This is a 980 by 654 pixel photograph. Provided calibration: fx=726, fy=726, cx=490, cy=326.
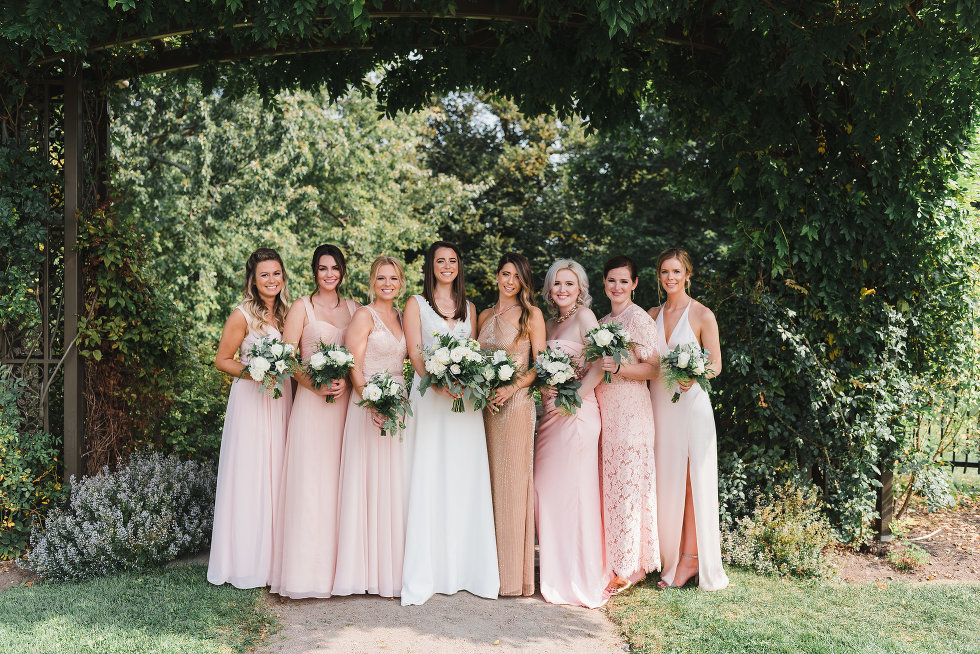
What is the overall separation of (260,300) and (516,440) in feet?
7.23

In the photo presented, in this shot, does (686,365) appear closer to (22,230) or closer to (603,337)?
(603,337)

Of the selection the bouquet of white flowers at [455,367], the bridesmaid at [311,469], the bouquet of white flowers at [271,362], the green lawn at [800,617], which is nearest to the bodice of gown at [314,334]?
the bridesmaid at [311,469]

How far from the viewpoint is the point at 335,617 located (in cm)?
473

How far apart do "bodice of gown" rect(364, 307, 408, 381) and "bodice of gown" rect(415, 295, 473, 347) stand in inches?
8.5

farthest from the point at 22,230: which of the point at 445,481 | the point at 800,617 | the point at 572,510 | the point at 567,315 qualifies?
the point at 800,617

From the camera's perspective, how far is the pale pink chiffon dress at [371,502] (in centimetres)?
505

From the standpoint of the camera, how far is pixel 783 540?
5.69 m

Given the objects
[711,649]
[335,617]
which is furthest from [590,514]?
[335,617]

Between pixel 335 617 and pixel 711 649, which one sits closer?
pixel 711 649

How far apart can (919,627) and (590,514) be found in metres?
2.26

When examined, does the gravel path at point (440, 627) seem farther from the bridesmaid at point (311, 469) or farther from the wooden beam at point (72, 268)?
the wooden beam at point (72, 268)

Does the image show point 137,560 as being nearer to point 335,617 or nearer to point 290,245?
point 335,617

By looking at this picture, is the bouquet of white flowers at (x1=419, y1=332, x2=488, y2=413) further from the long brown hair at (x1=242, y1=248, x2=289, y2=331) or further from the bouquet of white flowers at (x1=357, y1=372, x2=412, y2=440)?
the long brown hair at (x1=242, y1=248, x2=289, y2=331)

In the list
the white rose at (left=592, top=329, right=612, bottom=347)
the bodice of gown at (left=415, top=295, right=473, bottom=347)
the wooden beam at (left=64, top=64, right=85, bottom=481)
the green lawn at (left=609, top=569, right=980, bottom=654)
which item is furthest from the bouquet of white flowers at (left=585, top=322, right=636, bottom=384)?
the wooden beam at (left=64, top=64, right=85, bottom=481)
